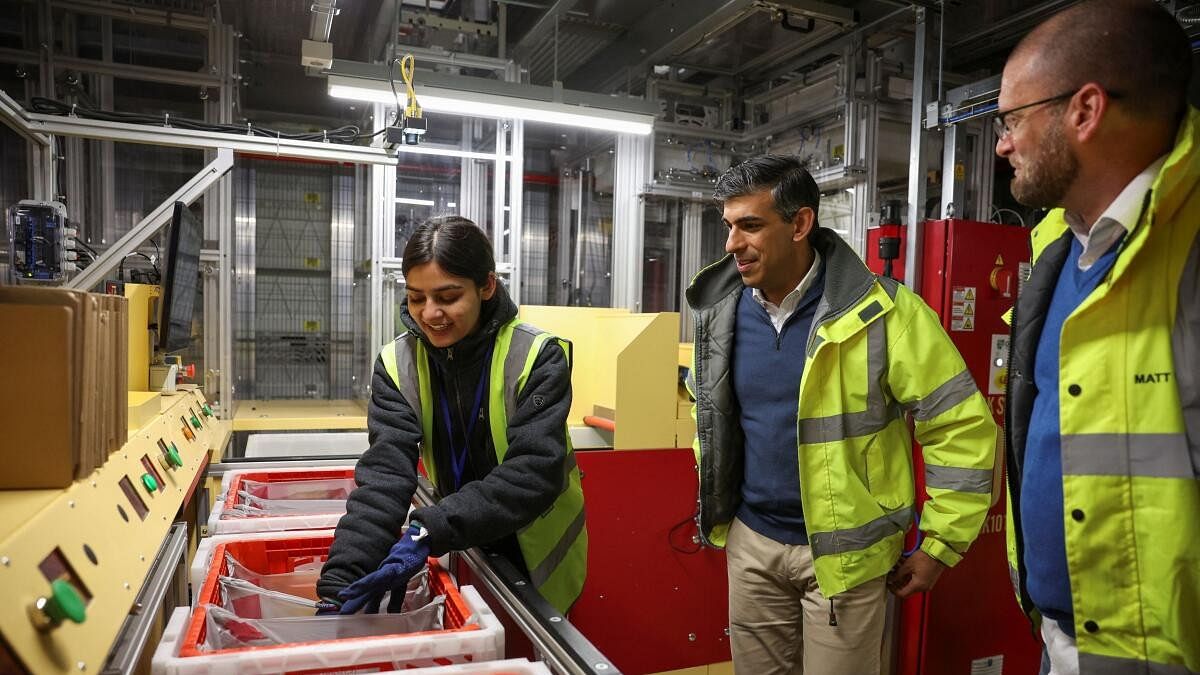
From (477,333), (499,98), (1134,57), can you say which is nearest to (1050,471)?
(1134,57)

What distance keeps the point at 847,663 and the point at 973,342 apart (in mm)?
1650

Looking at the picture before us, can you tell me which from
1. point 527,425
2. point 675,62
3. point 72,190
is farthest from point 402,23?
point 527,425

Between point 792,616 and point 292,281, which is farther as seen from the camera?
point 292,281

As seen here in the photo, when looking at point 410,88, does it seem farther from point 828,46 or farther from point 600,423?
point 828,46

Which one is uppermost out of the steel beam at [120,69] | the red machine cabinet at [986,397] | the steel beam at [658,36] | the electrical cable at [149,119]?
the steel beam at [658,36]

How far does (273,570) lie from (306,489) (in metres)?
0.62

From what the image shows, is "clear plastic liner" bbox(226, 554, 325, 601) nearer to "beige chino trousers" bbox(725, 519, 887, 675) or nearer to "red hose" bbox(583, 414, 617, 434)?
"beige chino trousers" bbox(725, 519, 887, 675)

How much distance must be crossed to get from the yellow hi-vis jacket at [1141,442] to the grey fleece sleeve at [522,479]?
0.89 meters

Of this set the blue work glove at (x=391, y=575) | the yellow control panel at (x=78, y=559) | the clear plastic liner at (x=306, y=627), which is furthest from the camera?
the blue work glove at (x=391, y=575)

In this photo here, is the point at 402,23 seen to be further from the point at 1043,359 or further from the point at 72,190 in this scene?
the point at 1043,359

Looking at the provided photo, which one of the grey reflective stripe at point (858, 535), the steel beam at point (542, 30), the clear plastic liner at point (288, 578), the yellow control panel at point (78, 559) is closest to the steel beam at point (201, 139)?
the steel beam at point (542, 30)

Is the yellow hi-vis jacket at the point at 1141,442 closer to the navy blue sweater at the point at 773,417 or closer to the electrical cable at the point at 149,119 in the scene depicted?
the navy blue sweater at the point at 773,417

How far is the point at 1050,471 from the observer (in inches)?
47.5

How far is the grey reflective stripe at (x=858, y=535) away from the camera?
1733 millimetres
